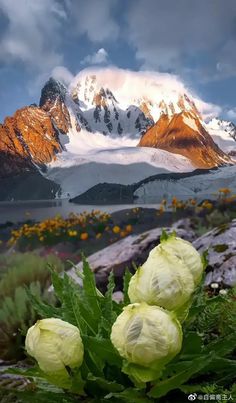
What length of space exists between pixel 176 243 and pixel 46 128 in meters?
36.0

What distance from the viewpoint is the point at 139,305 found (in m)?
0.71

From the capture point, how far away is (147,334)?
2.27 ft

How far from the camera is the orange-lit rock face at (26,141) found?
92.4 ft

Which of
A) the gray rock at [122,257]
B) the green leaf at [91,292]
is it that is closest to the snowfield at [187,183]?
the gray rock at [122,257]

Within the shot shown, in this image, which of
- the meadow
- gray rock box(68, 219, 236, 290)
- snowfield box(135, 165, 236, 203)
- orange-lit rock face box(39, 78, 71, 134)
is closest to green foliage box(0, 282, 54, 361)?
gray rock box(68, 219, 236, 290)

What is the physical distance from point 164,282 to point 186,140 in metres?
30.6

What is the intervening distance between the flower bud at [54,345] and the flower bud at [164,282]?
14 cm

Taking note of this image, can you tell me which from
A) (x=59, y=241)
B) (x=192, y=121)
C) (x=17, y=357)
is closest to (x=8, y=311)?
(x=17, y=357)

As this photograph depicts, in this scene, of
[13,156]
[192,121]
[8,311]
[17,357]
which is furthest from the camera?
[192,121]

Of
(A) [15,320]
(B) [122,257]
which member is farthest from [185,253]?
(B) [122,257]

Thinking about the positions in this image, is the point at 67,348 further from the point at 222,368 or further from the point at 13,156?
the point at 13,156

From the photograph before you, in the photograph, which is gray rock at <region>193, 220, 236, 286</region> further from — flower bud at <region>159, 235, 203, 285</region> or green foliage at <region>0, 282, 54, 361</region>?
flower bud at <region>159, 235, 203, 285</region>

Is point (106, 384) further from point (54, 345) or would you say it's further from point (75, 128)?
point (75, 128)

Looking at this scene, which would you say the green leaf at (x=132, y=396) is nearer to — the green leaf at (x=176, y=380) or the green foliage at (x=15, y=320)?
the green leaf at (x=176, y=380)
